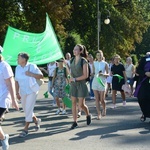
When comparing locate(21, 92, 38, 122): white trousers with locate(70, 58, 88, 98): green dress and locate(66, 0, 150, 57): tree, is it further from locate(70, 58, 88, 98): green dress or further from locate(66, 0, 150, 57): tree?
locate(66, 0, 150, 57): tree

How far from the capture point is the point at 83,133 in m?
7.93

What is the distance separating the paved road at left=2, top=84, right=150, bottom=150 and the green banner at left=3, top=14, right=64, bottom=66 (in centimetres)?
149

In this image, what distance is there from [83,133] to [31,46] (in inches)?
79.5

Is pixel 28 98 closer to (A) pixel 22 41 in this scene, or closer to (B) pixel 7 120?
(A) pixel 22 41

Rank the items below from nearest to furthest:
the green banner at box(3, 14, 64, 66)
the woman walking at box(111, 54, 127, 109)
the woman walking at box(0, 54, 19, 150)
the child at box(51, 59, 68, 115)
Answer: the woman walking at box(0, 54, 19, 150)
the green banner at box(3, 14, 64, 66)
the child at box(51, 59, 68, 115)
the woman walking at box(111, 54, 127, 109)

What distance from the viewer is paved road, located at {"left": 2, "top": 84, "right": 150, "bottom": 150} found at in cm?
686

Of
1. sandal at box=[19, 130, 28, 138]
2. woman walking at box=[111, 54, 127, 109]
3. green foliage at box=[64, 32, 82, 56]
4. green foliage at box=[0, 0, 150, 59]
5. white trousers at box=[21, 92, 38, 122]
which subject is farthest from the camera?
green foliage at box=[64, 32, 82, 56]

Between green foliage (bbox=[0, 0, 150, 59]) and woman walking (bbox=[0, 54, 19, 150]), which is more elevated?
green foliage (bbox=[0, 0, 150, 59])

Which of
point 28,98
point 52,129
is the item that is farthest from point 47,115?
point 28,98

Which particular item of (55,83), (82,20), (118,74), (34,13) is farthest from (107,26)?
(55,83)

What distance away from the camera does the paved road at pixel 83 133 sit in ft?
22.5

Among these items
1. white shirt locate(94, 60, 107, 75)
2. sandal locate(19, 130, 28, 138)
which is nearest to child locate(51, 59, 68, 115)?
white shirt locate(94, 60, 107, 75)

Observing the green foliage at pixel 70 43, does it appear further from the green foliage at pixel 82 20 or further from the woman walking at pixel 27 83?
the woman walking at pixel 27 83

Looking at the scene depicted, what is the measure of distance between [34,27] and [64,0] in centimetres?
330
